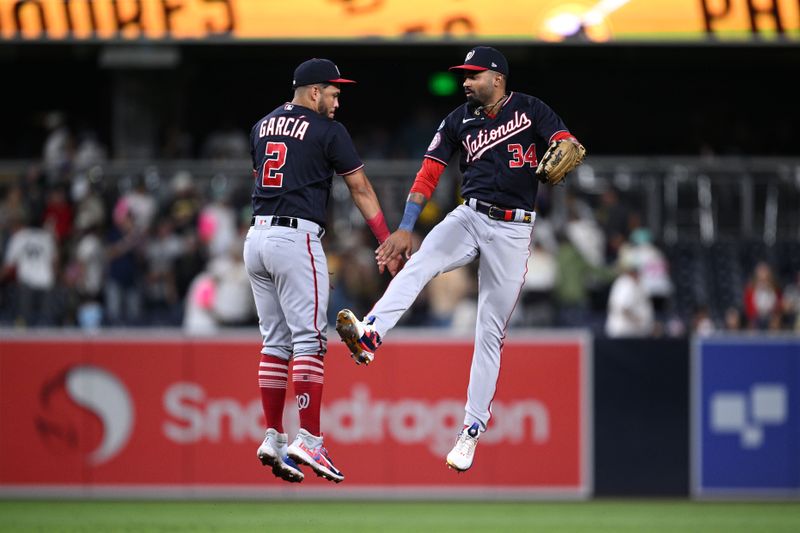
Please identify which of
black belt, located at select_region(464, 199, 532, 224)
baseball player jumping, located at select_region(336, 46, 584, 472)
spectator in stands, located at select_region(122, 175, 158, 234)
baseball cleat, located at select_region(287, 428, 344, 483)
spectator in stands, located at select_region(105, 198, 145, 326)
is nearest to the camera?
baseball cleat, located at select_region(287, 428, 344, 483)

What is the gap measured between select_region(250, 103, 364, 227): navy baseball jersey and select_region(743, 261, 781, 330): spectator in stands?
8.62 metres

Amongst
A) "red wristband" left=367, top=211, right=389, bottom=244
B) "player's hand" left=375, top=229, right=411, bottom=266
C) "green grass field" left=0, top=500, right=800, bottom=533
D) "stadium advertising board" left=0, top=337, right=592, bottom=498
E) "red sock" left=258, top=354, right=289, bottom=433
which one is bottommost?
"green grass field" left=0, top=500, right=800, bottom=533

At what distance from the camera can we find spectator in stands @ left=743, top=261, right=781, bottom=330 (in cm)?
1612

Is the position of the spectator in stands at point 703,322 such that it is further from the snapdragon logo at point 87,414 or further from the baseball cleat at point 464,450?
the baseball cleat at point 464,450

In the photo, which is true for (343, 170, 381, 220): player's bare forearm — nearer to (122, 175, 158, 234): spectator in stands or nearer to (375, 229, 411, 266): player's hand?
(375, 229, 411, 266): player's hand

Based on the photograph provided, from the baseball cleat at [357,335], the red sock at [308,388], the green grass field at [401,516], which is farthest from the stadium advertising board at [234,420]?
the baseball cleat at [357,335]

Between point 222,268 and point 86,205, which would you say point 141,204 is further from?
point 222,268

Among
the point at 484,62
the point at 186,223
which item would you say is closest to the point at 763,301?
the point at 186,223

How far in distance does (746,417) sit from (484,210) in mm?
6792

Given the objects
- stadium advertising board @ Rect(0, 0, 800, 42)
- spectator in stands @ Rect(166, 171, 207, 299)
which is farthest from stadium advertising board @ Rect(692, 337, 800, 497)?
spectator in stands @ Rect(166, 171, 207, 299)

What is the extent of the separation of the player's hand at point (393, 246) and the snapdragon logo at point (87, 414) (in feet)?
22.1

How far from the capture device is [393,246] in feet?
28.3

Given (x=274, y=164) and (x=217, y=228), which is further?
(x=217, y=228)

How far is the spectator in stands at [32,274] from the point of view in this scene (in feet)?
53.0
